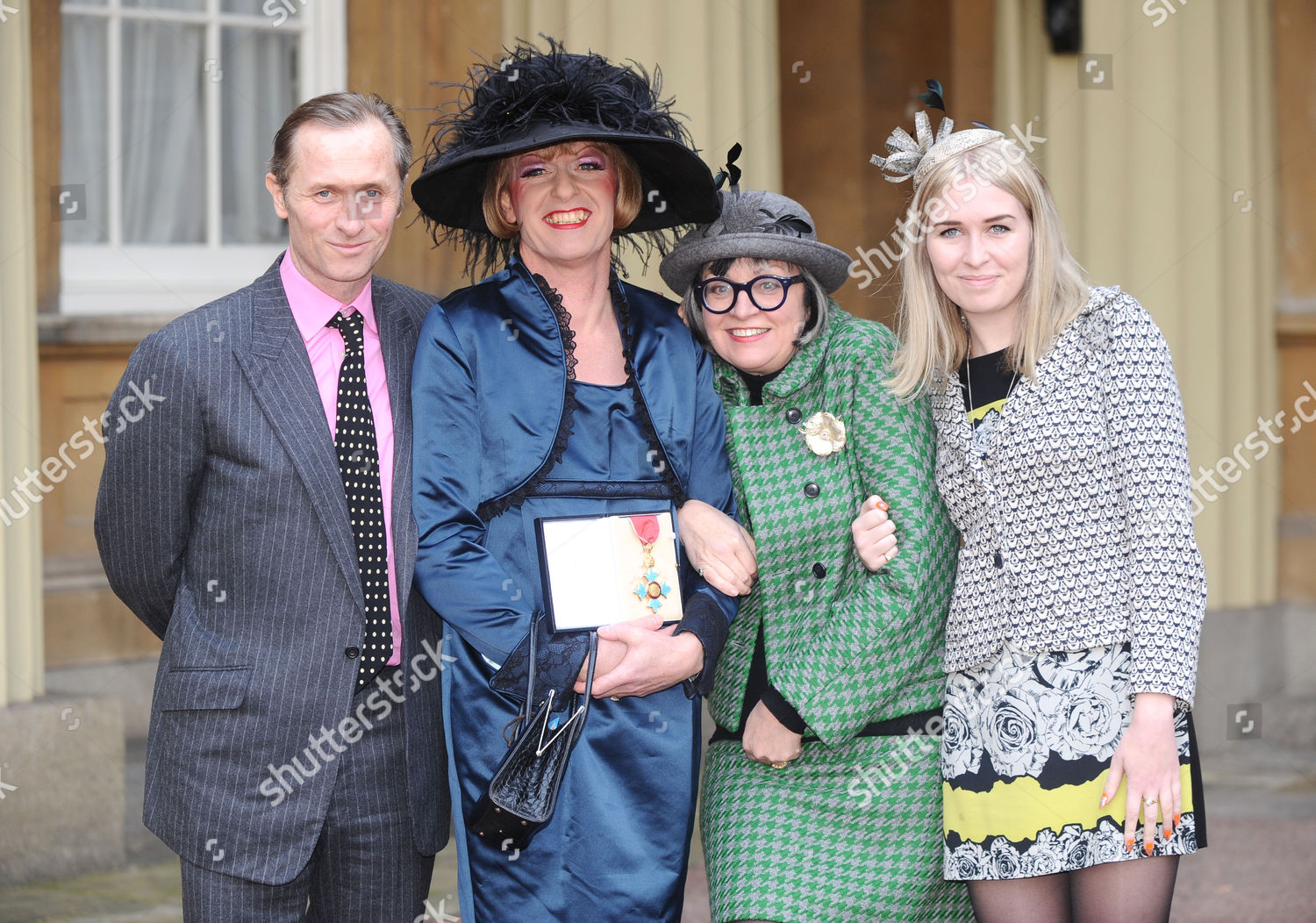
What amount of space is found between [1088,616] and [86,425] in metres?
4.08

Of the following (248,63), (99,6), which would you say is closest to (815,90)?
(248,63)

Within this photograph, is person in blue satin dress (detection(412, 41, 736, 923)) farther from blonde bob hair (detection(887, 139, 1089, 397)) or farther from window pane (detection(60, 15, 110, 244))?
window pane (detection(60, 15, 110, 244))

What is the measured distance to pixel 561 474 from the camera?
8.61ft

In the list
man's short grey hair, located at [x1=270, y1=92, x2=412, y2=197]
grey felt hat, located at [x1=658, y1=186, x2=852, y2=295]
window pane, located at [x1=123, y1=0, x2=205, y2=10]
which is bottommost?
grey felt hat, located at [x1=658, y1=186, x2=852, y2=295]

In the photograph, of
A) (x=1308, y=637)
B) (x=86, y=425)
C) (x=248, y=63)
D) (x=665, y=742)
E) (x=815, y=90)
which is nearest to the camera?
(x=665, y=742)

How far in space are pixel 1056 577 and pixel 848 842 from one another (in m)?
0.66

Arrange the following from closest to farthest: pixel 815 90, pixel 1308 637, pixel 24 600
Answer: pixel 24 600
pixel 1308 637
pixel 815 90

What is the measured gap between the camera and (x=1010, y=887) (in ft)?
8.23

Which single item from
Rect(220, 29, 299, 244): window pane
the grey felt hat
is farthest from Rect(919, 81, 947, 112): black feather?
Rect(220, 29, 299, 244): window pane

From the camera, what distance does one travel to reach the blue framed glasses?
279cm

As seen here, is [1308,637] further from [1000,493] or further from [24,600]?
[24,600]

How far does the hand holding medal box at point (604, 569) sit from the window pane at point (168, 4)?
3886mm

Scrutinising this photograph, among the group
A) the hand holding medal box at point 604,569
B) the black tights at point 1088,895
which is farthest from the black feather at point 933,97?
the black tights at point 1088,895

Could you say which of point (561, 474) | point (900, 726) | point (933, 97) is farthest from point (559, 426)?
point (933, 97)
